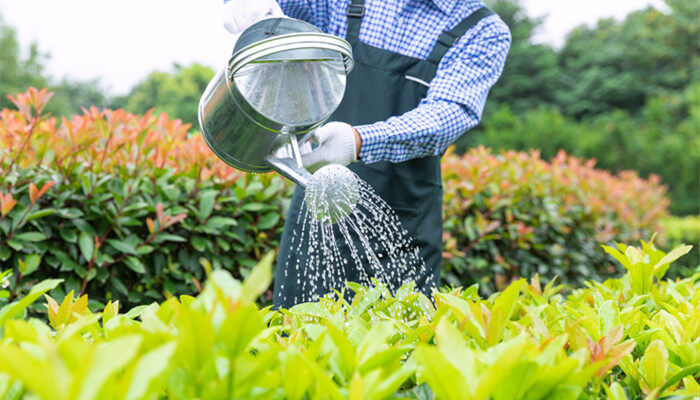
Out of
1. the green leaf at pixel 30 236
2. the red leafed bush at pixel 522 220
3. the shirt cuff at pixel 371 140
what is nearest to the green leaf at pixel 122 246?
the green leaf at pixel 30 236

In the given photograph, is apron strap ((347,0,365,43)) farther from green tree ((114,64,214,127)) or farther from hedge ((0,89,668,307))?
green tree ((114,64,214,127))

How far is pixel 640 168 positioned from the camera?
14.3 m

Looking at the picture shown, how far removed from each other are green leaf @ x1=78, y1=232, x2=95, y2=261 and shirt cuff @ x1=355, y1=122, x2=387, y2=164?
1209 millimetres

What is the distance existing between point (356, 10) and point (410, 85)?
32 cm

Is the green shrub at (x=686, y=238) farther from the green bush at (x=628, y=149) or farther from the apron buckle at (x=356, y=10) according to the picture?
the green bush at (x=628, y=149)

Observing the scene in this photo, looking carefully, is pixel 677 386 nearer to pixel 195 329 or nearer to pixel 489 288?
pixel 195 329

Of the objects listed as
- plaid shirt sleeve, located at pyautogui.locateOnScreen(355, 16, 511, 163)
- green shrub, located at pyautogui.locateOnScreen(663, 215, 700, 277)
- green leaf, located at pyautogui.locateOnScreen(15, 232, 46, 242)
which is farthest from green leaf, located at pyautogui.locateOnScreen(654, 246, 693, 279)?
green shrub, located at pyautogui.locateOnScreen(663, 215, 700, 277)

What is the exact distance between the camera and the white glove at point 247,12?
1750mm

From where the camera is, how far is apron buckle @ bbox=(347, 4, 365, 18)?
2008 millimetres

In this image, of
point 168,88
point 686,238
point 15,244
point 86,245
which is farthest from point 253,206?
point 168,88

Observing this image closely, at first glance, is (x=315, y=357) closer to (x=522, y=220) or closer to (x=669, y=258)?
(x=669, y=258)

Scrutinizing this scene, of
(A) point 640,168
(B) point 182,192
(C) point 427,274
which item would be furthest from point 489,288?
(A) point 640,168

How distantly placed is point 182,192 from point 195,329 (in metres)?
2.16

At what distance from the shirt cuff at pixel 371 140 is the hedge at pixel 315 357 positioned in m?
0.64
